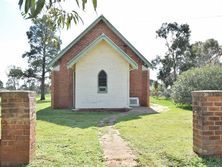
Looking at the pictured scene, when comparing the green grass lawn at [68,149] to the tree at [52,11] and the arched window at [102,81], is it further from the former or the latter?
the arched window at [102,81]

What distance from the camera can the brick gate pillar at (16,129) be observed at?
671 centimetres

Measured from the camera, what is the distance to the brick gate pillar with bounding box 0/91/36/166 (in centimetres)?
671

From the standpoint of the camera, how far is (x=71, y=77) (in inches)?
992

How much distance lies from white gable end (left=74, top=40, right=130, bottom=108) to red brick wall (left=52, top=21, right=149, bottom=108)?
3.49m

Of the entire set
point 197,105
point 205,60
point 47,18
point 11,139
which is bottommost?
point 11,139

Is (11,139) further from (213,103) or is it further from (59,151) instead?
(213,103)

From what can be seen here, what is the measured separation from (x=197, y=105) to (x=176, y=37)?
46752 mm

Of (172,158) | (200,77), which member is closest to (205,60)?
(200,77)

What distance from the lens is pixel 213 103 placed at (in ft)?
24.1

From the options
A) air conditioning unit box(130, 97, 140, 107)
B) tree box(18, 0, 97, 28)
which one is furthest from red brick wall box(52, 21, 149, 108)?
tree box(18, 0, 97, 28)

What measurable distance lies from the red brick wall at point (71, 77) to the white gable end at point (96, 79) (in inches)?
137

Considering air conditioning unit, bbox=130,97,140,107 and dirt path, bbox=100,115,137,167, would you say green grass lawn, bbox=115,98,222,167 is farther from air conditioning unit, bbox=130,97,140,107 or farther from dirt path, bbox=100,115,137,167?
air conditioning unit, bbox=130,97,140,107

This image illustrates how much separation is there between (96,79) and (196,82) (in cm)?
769

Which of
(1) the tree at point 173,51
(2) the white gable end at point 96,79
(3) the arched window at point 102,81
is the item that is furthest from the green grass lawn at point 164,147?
(1) the tree at point 173,51
